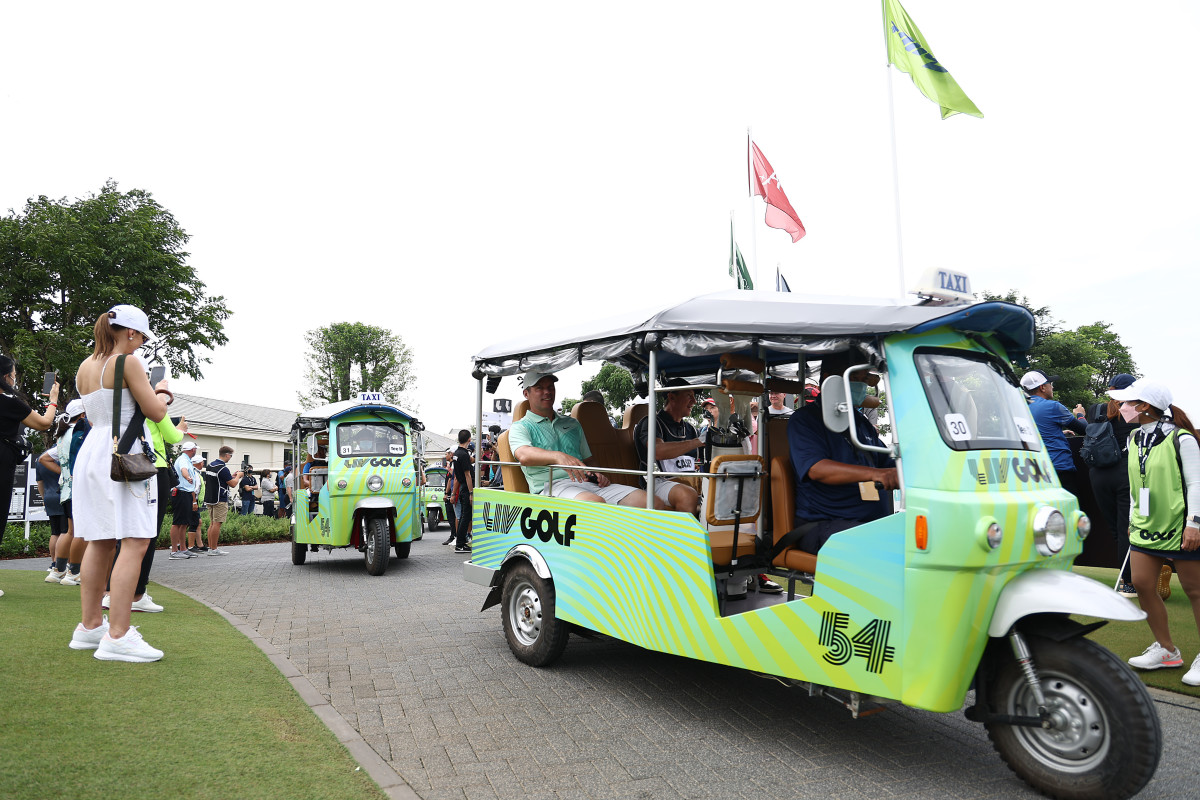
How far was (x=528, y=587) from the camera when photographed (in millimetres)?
5965

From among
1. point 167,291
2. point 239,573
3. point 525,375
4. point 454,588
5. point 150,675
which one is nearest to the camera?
point 150,675

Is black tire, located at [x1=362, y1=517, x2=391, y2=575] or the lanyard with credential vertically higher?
the lanyard with credential

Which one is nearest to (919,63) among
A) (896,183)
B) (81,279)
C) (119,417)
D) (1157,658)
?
(896,183)

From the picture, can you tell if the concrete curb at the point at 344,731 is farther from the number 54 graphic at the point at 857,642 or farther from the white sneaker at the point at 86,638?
the number 54 graphic at the point at 857,642

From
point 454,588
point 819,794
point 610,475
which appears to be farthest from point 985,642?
point 454,588

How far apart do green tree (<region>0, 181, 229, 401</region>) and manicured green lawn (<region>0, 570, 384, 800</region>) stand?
59.8 feet

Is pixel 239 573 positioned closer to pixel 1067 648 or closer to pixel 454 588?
pixel 454 588

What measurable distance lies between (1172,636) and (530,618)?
5.06 m

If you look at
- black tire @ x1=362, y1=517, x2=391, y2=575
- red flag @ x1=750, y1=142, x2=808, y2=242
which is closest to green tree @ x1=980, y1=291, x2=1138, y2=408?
red flag @ x1=750, y1=142, x2=808, y2=242

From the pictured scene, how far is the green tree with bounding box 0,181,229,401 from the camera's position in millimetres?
21812

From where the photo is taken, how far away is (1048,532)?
3.59 m

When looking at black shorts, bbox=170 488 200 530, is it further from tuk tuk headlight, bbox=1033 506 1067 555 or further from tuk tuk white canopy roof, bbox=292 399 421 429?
tuk tuk headlight, bbox=1033 506 1067 555

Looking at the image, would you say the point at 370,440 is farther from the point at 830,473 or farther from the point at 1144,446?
the point at 1144,446

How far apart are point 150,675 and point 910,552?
4335 millimetres
